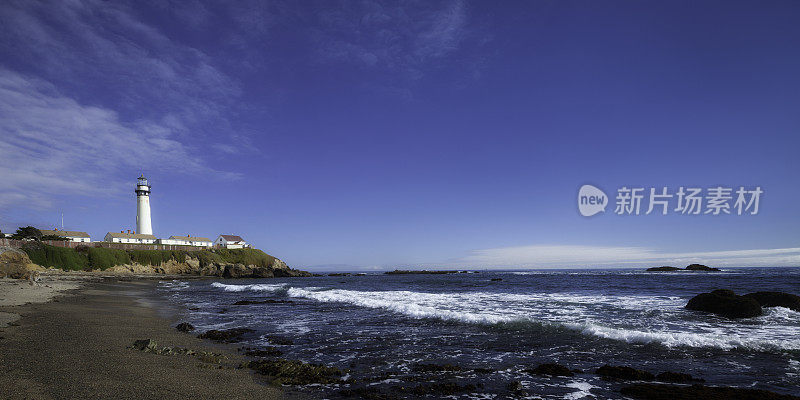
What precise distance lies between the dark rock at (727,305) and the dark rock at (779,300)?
1.24 meters

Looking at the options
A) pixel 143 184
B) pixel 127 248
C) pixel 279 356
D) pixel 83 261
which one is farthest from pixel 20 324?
pixel 143 184

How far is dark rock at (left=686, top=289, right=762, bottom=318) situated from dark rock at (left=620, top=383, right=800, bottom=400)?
42.7 feet

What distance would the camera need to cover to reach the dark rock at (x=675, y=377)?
28.2 feet

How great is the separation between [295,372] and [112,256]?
77.9 meters

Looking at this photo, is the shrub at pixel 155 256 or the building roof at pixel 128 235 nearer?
the shrub at pixel 155 256

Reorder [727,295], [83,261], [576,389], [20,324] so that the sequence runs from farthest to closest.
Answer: [83,261], [727,295], [20,324], [576,389]

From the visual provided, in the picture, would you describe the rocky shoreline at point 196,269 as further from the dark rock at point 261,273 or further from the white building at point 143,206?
the white building at point 143,206

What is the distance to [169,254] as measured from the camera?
7962 cm

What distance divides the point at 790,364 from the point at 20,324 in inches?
981

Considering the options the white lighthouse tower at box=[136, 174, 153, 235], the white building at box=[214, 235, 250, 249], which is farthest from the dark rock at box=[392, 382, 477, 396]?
the white building at box=[214, 235, 250, 249]

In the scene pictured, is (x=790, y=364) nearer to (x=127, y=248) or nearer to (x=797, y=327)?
(x=797, y=327)

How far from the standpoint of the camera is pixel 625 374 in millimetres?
9062

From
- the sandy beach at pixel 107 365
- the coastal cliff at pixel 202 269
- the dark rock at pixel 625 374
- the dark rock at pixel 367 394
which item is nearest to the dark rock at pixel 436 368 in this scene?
the dark rock at pixel 367 394

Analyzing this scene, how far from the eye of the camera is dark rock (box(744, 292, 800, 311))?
61.5 feet
